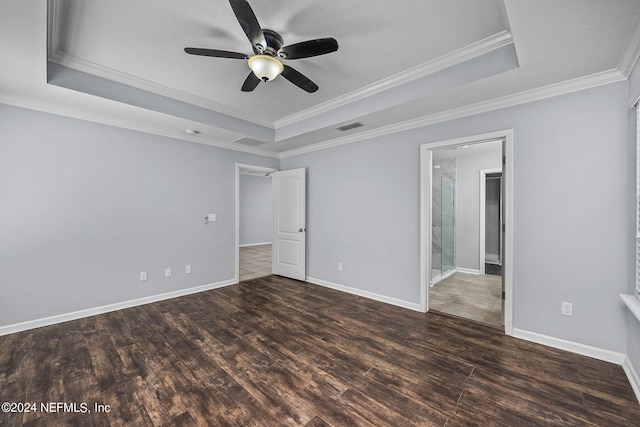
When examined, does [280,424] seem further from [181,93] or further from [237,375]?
[181,93]

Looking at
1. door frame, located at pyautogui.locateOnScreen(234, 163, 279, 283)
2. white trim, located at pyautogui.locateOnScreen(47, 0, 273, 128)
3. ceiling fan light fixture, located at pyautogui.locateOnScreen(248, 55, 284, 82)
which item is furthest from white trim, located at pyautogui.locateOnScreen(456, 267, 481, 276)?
ceiling fan light fixture, located at pyautogui.locateOnScreen(248, 55, 284, 82)

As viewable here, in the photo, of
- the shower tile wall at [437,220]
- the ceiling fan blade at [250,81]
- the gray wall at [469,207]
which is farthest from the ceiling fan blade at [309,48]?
the gray wall at [469,207]

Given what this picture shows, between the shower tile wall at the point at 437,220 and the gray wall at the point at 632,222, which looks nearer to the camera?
the gray wall at the point at 632,222

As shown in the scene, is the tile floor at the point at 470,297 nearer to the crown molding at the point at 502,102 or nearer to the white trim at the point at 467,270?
the white trim at the point at 467,270

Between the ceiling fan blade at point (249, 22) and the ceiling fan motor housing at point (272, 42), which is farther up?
the ceiling fan motor housing at point (272, 42)

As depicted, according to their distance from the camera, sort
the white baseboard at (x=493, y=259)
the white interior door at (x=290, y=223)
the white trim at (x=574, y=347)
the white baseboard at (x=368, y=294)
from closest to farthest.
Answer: the white trim at (x=574, y=347), the white baseboard at (x=368, y=294), the white interior door at (x=290, y=223), the white baseboard at (x=493, y=259)

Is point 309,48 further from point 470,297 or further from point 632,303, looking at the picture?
point 470,297

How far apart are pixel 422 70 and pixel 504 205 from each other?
5.69ft

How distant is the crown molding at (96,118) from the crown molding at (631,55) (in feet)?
15.5

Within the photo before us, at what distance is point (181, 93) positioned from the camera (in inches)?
131

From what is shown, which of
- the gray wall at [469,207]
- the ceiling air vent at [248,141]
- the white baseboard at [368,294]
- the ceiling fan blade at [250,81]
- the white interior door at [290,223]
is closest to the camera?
the ceiling fan blade at [250,81]

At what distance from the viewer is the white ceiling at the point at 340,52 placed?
5.92ft

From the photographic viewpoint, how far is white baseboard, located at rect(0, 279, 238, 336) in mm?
2838

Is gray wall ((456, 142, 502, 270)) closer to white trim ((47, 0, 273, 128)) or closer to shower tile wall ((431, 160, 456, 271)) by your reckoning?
shower tile wall ((431, 160, 456, 271))
